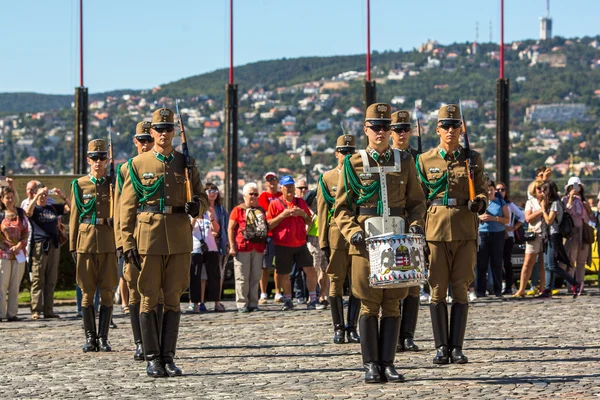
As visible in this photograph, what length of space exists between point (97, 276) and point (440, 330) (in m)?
4.16

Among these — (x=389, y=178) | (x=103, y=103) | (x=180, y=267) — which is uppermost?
(x=103, y=103)

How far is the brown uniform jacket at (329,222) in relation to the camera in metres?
14.9

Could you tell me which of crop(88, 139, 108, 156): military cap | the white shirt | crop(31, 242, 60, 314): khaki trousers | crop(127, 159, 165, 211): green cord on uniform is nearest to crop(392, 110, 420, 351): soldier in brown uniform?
crop(127, 159, 165, 211): green cord on uniform

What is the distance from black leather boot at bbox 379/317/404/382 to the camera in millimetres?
11344

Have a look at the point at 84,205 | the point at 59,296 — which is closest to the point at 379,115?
the point at 84,205

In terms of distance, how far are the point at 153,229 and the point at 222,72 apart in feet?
566

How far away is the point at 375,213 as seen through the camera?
11.4 meters

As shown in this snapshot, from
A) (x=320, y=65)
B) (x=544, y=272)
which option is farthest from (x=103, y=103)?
(x=544, y=272)

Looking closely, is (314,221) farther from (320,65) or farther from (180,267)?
(320,65)

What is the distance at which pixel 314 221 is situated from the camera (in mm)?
20703

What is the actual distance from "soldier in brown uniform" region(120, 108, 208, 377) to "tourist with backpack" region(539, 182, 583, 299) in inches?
407

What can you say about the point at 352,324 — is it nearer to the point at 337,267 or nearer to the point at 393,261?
the point at 337,267

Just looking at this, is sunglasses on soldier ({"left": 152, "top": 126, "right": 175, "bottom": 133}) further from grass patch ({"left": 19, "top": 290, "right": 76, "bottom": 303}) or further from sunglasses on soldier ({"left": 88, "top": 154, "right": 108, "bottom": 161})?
grass patch ({"left": 19, "top": 290, "right": 76, "bottom": 303})

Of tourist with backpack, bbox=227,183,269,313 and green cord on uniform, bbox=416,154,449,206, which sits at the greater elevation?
green cord on uniform, bbox=416,154,449,206
